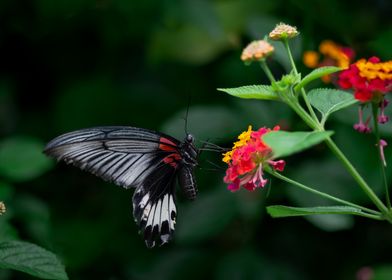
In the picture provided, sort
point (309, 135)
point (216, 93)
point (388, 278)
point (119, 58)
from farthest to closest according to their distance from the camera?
point (119, 58) → point (216, 93) → point (388, 278) → point (309, 135)

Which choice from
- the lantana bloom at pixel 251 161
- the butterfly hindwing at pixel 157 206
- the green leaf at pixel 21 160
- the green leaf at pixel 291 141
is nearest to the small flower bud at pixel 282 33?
the lantana bloom at pixel 251 161

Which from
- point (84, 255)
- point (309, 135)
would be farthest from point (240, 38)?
point (309, 135)

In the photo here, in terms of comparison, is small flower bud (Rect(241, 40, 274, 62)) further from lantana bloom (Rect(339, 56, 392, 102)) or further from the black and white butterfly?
the black and white butterfly

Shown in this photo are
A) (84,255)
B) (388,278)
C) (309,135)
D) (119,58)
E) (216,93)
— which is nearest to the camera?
(309,135)

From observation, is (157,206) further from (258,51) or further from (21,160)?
(258,51)

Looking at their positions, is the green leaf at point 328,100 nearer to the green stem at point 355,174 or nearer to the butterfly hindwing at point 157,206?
the green stem at point 355,174

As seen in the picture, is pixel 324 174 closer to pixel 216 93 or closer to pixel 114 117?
pixel 216 93
